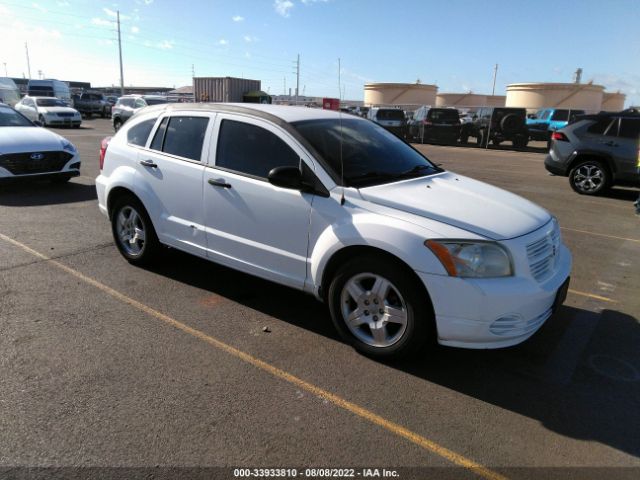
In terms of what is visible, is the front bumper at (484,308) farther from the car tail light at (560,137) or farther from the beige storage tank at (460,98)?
the beige storage tank at (460,98)

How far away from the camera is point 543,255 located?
337 centimetres

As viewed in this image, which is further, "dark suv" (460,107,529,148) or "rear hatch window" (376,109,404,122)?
"rear hatch window" (376,109,404,122)

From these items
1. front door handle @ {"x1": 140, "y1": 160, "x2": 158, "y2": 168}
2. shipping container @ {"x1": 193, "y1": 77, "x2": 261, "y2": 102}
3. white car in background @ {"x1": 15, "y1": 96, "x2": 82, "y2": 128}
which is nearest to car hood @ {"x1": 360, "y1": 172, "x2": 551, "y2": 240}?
front door handle @ {"x1": 140, "y1": 160, "x2": 158, "y2": 168}

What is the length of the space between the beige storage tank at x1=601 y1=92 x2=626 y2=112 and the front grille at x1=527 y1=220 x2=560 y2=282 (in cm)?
5681

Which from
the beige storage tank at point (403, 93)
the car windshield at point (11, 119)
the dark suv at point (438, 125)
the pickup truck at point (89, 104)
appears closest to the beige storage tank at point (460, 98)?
the beige storage tank at point (403, 93)

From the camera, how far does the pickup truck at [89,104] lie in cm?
3653

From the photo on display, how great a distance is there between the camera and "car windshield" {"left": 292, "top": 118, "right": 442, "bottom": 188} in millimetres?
3746

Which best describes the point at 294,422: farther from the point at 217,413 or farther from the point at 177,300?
the point at 177,300

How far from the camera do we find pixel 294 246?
12.3 ft

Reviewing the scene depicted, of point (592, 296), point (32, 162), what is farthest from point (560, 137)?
point (32, 162)

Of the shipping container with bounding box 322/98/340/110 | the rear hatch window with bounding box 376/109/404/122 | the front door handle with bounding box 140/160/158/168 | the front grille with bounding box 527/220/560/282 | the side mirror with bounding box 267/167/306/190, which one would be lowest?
the front grille with bounding box 527/220/560/282

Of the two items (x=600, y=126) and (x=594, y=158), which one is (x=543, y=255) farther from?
(x=600, y=126)

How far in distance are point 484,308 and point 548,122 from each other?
82.1 ft

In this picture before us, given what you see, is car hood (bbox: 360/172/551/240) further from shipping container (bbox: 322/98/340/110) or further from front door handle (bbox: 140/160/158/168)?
front door handle (bbox: 140/160/158/168)
